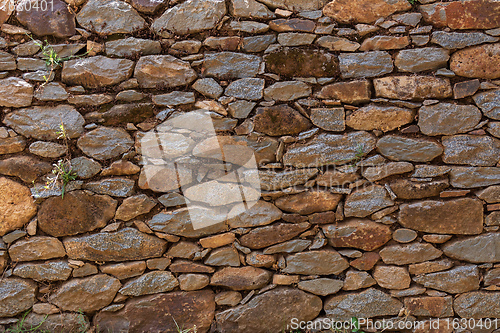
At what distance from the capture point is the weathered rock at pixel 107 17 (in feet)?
7.17

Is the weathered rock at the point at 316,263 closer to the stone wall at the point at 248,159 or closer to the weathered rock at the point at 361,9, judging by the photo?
the stone wall at the point at 248,159

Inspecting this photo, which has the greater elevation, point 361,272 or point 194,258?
point 194,258

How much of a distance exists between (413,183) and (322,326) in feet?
3.71

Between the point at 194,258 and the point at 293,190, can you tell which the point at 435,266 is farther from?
the point at 194,258

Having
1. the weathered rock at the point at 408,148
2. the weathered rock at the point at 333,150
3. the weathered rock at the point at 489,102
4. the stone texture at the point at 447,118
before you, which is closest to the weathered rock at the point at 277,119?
the weathered rock at the point at 333,150

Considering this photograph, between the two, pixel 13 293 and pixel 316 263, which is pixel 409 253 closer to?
pixel 316 263

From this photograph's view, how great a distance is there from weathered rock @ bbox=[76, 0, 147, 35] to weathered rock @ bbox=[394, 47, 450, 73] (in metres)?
1.75

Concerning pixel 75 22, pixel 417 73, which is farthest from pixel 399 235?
pixel 75 22

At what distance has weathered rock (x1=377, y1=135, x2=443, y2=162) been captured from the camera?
86.7 inches

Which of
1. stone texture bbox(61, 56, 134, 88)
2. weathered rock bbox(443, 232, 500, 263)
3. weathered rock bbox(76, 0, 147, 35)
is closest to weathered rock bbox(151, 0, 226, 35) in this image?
weathered rock bbox(76, 0, 147, 35)

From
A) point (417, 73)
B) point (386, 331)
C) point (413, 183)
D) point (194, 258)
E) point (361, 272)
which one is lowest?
point (386, 331)

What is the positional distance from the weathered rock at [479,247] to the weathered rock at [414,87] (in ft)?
3.16

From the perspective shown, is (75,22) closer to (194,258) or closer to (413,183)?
(194,258)

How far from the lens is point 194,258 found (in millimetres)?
2246
